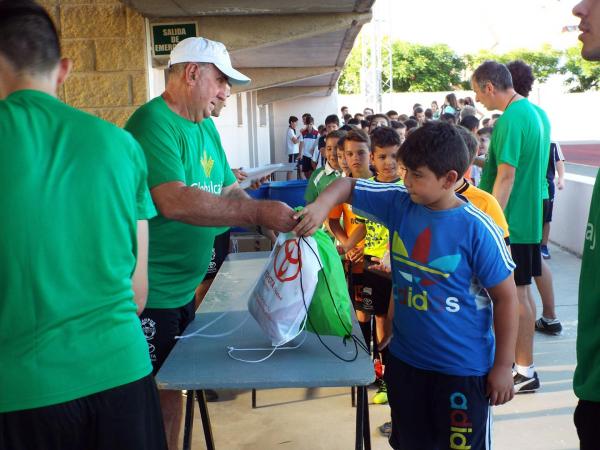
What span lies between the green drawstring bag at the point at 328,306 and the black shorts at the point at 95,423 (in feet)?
2.74

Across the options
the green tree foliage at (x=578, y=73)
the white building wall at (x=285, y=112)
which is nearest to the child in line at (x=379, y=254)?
the white building wall at (x=285, y=112)

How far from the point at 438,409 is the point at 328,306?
539 millimetres

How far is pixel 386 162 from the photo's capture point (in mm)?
4168

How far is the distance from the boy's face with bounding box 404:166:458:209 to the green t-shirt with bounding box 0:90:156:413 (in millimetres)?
1103

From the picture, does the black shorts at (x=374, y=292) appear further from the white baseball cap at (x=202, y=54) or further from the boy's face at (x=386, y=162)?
the white baseball cap at (x=202, y=54)

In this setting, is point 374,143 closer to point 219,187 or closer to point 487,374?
point 219,187

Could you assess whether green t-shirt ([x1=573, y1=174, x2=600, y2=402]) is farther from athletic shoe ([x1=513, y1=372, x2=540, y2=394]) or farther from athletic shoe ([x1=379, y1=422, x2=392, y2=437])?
athletic shoe ([x1=513, y1=372, x2=540, y2=394])

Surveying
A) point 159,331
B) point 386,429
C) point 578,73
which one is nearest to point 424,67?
point 578,73

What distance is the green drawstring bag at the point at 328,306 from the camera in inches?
97.4

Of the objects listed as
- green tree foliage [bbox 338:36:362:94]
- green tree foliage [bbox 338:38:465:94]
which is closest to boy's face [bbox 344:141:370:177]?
green tree foliage [bbox 338:38:465:94]

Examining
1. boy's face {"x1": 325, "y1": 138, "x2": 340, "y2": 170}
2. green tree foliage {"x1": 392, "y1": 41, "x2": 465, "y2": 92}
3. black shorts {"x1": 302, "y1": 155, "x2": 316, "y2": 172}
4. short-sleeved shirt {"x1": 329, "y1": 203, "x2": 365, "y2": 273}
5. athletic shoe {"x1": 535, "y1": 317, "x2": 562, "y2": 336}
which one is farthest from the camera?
green tree foliage {"x1": 392, "y1": 41, "x2": 465, "y2": 92}

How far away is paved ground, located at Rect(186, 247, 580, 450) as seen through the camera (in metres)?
3.67

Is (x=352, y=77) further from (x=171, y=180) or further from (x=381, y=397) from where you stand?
(x=171, y=180)

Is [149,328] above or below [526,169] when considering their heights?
below
